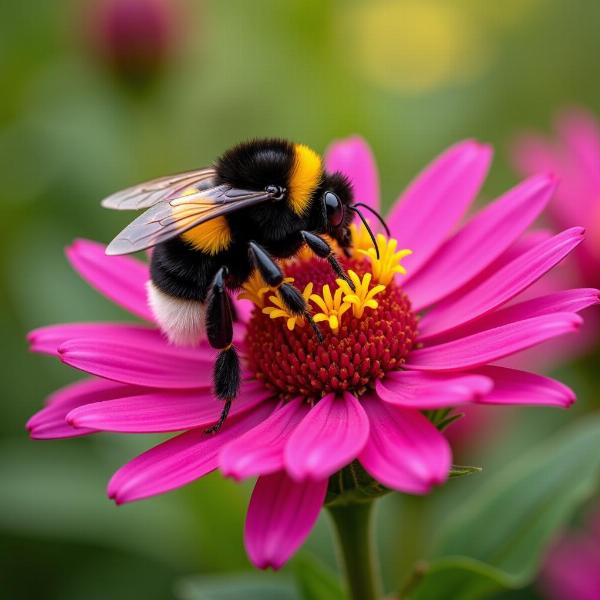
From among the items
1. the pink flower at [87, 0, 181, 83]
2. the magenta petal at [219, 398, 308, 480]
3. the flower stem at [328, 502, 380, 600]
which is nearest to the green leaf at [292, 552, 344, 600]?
the flower stem at [328, 502, 380, 600]

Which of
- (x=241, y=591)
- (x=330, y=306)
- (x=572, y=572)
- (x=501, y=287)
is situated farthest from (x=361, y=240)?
(x=572, y=572)

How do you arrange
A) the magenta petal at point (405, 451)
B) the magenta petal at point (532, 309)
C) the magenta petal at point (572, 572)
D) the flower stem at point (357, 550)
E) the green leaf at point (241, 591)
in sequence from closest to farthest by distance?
the magenta petal at point (405, 451) < the magenta petal at point (532, 309) < the flower stem at point (357, 550) < the green leaf at point (241, 591) < the magenta petal at point (572, 572)

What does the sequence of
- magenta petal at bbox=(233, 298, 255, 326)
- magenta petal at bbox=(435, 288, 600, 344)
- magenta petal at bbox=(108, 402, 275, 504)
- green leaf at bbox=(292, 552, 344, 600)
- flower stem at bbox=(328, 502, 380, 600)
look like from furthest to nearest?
magenta petal at bbox=(233, 298, 255, 326) → green leaf at bbox=(292, 552, 344, 600) → flower stem at bbox=(328, 502, 380, 600) → magenta petal at bbox=(435, 288, 600, 344) → magenta petal at bbox=(108, 402, 275, 504)

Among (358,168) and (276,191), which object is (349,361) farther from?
(358,168)

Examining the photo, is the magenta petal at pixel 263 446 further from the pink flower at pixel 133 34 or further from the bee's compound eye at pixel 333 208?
the pink flower at pixel 133 34

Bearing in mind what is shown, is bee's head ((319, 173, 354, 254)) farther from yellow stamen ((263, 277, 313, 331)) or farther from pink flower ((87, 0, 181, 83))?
pink flower ((87, 0, 181, 83))

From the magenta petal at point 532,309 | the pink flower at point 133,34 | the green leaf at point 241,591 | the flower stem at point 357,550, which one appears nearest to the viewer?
the magenta petal at point 532,309

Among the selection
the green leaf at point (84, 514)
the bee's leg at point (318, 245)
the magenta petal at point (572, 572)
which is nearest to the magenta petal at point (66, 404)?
the bee's leg at point (318, 245)
